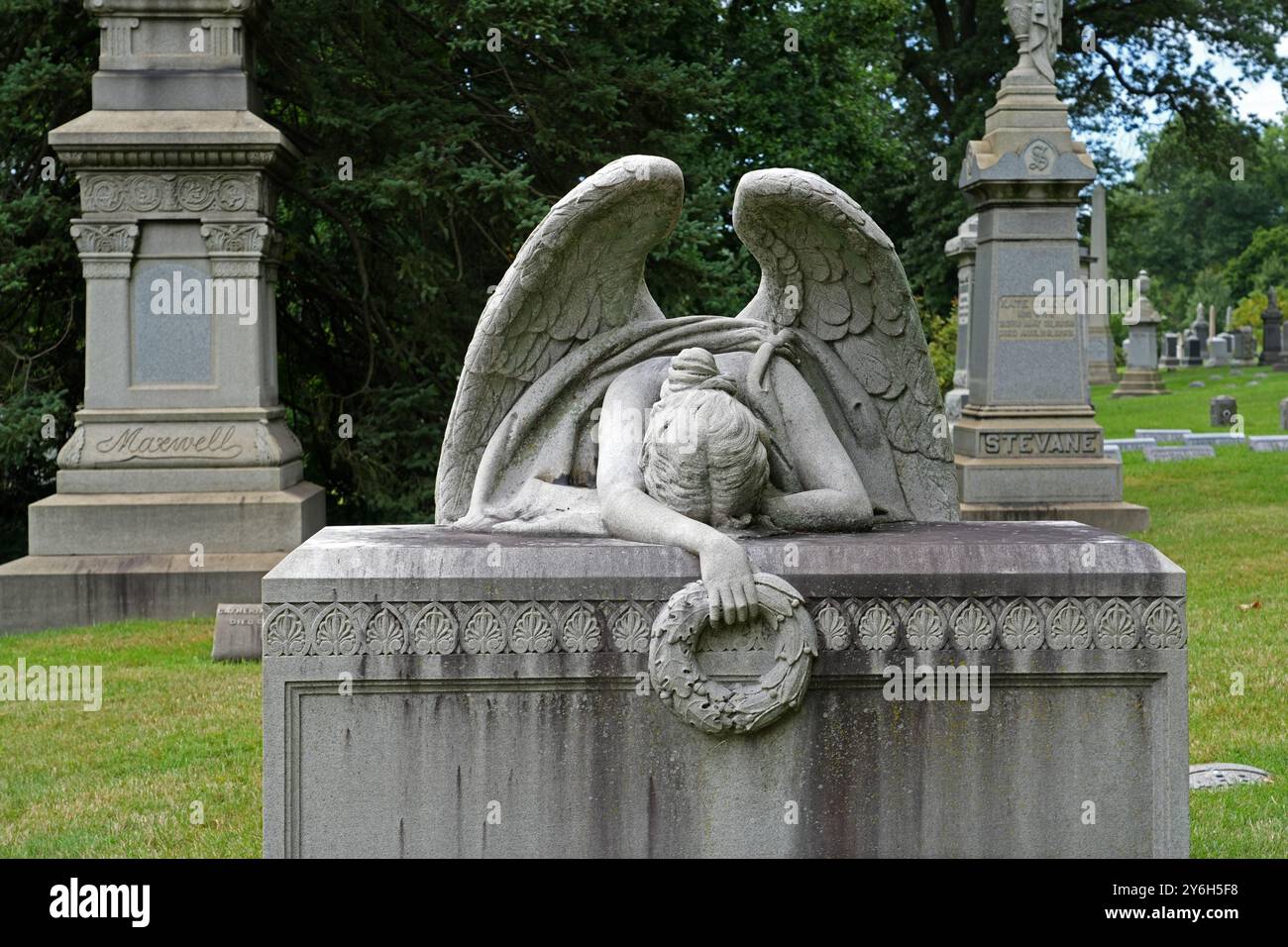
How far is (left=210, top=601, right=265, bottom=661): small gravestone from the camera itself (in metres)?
9.27

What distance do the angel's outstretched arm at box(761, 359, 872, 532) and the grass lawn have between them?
198cm

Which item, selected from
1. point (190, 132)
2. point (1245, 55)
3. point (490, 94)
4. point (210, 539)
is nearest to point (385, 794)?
point (210, 539)

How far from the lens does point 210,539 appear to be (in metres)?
10.6

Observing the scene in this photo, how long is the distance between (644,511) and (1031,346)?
10.1 metres

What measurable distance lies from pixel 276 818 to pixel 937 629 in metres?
2.07

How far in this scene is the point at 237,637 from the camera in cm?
928

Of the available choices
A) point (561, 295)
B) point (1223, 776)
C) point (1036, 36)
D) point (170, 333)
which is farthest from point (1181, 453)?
point (561, 295)

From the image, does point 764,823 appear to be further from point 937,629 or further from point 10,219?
point 10,219

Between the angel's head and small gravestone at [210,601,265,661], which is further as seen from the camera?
small gravestone at [210,601,265,661]

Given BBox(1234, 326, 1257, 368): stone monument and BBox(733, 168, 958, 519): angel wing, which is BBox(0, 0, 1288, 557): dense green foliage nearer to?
BBox(733, 168, 958, 519): angel wing

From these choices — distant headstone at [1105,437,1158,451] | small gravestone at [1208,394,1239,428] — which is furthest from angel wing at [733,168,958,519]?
small gravestone at [1208,394,1239,428]

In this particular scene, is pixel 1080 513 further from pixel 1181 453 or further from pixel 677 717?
pixel 677 717

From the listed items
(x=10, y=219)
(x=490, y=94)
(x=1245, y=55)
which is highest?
(x=1245, y=55)

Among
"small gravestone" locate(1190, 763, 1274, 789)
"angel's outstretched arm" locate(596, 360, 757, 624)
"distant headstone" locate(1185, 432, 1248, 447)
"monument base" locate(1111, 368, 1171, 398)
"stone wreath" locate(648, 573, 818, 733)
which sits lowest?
"small gravestone" locate(1190, 763, 1274, 789)
